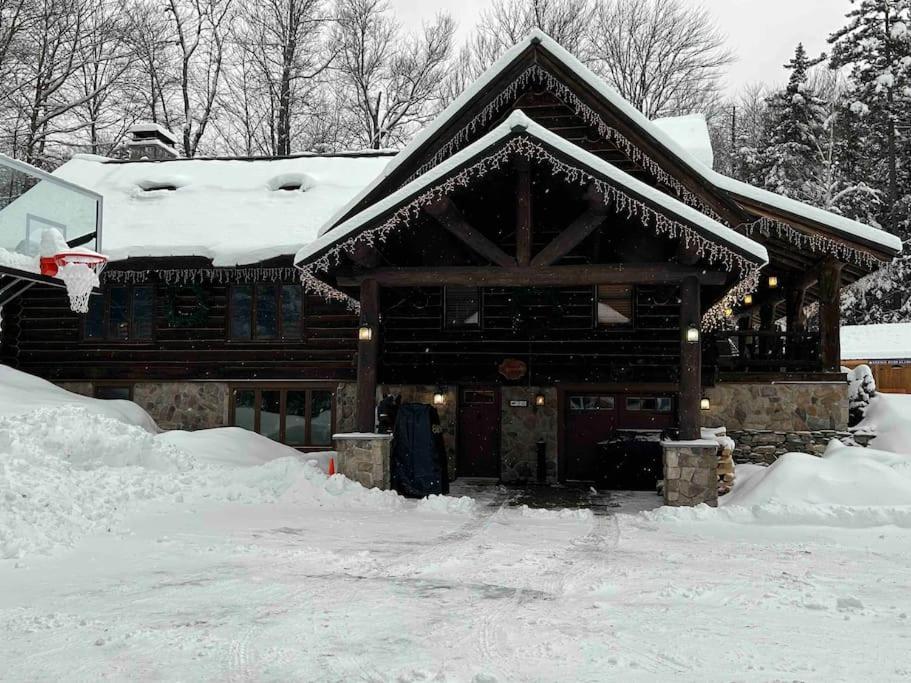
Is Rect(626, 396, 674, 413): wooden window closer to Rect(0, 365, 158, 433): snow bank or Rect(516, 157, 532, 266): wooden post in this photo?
Rect(516, 157, 532, 266): wooden post

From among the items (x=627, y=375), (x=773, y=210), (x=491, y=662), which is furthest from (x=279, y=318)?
(x=491, y=662)

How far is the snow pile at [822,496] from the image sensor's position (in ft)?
30.4

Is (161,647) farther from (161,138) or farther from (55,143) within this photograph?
(55,143)

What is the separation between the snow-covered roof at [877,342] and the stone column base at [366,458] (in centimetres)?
2448

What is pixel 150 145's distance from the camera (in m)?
23.5

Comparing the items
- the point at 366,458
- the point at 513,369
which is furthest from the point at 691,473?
the point at 513,369

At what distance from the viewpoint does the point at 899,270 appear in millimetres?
32531

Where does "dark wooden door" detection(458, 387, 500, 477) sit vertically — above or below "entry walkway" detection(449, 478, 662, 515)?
above

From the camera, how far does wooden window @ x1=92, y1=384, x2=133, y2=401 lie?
57.1ft

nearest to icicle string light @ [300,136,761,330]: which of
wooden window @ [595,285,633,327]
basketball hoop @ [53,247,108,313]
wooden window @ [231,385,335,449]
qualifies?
wooden window @ [595,285,633,327]

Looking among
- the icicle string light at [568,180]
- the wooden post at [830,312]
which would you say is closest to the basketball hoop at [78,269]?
the icicle string light at [568,180]

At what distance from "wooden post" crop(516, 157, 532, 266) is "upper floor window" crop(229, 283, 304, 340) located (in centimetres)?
771

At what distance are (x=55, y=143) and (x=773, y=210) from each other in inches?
1007

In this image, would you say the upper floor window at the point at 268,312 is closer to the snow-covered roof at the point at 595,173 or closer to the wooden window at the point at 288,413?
the wooden window at the point at 288,413
